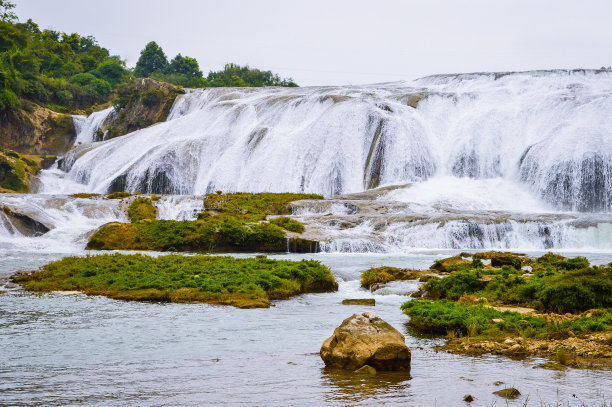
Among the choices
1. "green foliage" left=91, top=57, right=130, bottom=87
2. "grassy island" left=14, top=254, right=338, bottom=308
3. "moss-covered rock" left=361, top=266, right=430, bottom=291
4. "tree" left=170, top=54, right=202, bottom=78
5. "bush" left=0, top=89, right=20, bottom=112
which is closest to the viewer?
"grassy island" left=14, top=254, right=338, bottom=308

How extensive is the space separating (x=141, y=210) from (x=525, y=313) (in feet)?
83.0

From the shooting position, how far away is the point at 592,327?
10461 millimetres

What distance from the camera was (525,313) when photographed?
12.0 m

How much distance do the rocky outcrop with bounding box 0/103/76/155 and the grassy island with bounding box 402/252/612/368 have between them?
5590 cm

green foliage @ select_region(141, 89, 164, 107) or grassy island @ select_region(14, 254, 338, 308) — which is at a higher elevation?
green foliage @ select_region(141, 89, 164, 107)

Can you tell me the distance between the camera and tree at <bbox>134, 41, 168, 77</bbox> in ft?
376

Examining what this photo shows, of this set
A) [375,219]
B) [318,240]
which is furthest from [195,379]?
[375,219]

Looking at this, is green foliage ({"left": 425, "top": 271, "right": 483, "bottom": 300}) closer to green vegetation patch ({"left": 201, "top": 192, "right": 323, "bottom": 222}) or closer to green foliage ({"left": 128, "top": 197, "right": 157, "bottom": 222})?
green vegetation patch ({"left": 201, "top": 192, "right": 323, "bottom": 222})

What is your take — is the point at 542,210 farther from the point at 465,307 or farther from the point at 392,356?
the point at 392,356

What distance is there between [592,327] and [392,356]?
3735 millimetres

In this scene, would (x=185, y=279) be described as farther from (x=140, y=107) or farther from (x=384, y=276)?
(x=140, y=107)

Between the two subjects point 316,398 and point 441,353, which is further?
point 441,353

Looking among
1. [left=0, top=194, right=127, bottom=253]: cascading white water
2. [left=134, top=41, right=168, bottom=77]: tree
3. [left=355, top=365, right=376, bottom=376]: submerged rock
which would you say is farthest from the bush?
[left=355, top=365, right=376, bottom=376]: submerged rock

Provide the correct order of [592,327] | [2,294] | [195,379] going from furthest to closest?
[2,294], [592,327], [195,379]
